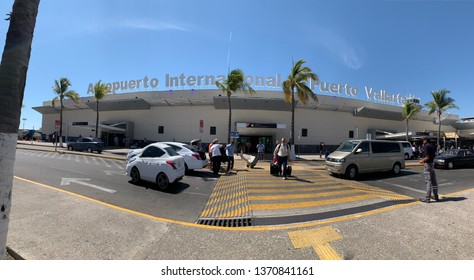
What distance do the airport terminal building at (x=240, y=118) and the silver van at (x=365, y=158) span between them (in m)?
15.4

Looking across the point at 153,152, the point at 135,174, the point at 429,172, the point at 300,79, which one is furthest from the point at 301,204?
the point at 300,79

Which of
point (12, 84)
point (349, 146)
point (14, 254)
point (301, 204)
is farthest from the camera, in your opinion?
point (349, 146)

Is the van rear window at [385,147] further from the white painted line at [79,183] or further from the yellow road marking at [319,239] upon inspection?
the white painted line at [79,183]

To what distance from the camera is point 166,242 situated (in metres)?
3.55

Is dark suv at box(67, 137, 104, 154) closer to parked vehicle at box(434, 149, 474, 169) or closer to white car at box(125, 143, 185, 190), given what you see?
white car at box(125, 143, 185, 190)

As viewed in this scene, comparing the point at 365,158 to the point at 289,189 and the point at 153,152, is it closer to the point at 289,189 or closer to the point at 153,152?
the point at 289,189

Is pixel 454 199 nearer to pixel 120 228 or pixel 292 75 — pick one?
pixel 120 228

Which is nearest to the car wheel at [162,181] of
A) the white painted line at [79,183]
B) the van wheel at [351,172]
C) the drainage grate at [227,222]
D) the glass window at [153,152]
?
the glass window at [153,152]

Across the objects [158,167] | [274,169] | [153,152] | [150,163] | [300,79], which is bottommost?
[274,169]

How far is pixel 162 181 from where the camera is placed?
25.9 feet

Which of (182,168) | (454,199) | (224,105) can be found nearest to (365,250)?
(454,199)

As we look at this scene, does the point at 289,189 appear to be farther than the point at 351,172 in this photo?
No

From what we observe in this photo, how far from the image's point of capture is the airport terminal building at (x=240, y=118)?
29.1m

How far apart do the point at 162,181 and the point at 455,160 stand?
65.1 feet
